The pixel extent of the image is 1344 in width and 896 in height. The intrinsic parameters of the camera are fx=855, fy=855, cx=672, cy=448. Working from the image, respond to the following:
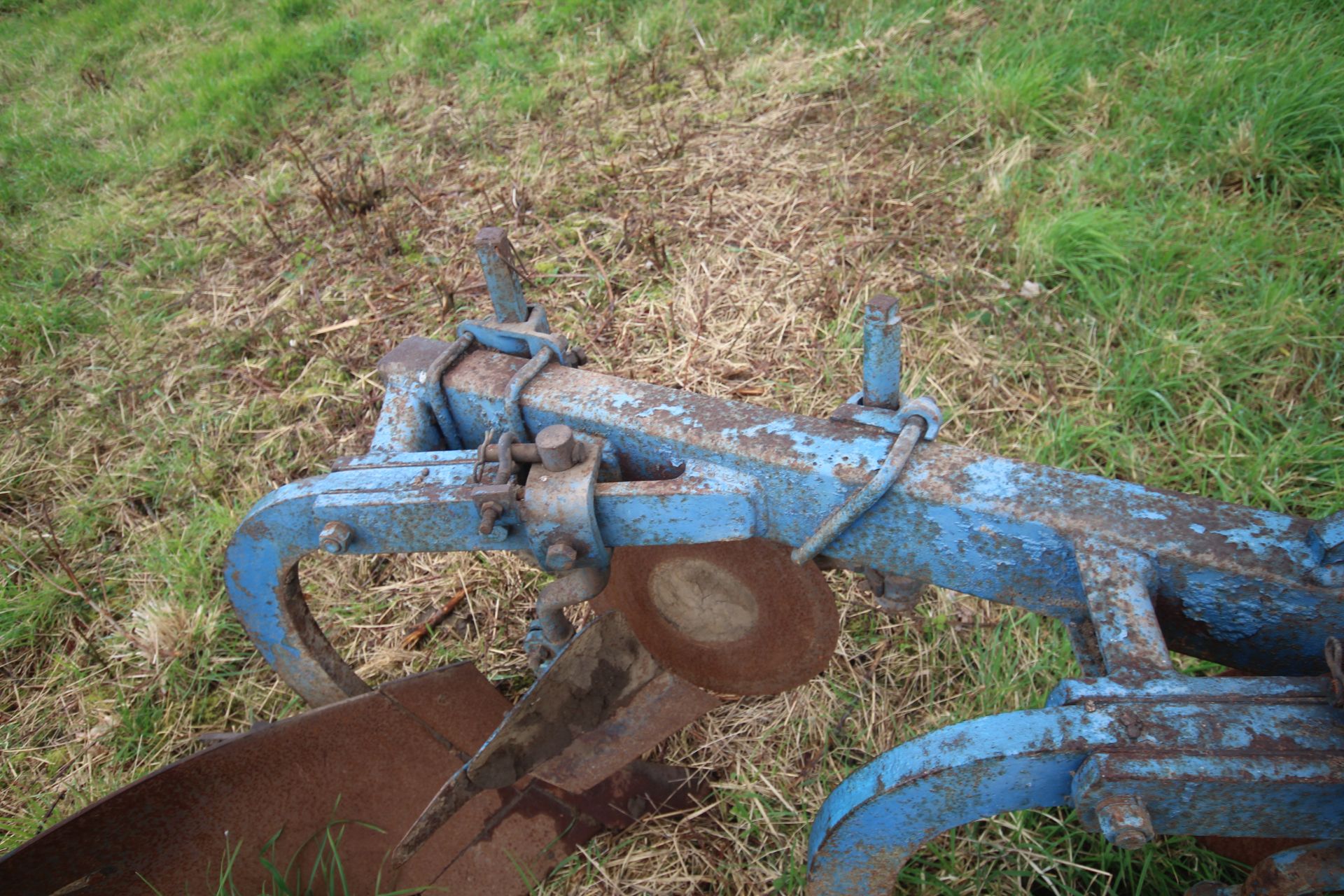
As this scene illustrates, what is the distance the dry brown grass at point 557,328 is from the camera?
2154 mm

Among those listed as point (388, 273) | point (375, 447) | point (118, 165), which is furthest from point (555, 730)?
point (118, 165)

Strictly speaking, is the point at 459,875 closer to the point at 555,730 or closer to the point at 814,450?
the point at 555,730

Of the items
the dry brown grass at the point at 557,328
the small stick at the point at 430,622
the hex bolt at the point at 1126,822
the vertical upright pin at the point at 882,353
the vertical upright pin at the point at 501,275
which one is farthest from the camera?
the small stick at the point at 430,622

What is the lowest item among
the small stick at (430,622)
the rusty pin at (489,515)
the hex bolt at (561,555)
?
the small stick at (430,622)

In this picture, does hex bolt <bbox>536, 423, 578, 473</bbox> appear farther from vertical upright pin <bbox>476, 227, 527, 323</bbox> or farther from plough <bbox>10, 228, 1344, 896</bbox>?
vertical upright pin <bbox>476, 227, 527, 323</bbox>

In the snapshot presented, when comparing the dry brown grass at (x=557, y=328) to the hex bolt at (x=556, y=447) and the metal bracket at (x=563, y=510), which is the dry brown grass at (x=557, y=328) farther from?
the hex bolt at (x=556, y=447)

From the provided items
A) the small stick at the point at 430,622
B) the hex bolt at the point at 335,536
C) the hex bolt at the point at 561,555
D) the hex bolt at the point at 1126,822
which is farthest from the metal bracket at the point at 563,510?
the small stick at the point at 430,622

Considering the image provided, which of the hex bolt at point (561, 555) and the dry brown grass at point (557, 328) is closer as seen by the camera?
the hex bolt at point (561, 555)

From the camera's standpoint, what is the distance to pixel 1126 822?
1047mm

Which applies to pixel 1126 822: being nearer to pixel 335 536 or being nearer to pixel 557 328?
pixel 335 536

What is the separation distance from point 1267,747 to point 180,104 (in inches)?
225

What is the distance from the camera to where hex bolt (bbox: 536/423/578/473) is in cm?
145

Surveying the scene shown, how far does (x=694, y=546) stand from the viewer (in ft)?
5.86

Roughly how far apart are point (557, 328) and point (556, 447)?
1.84 metres
